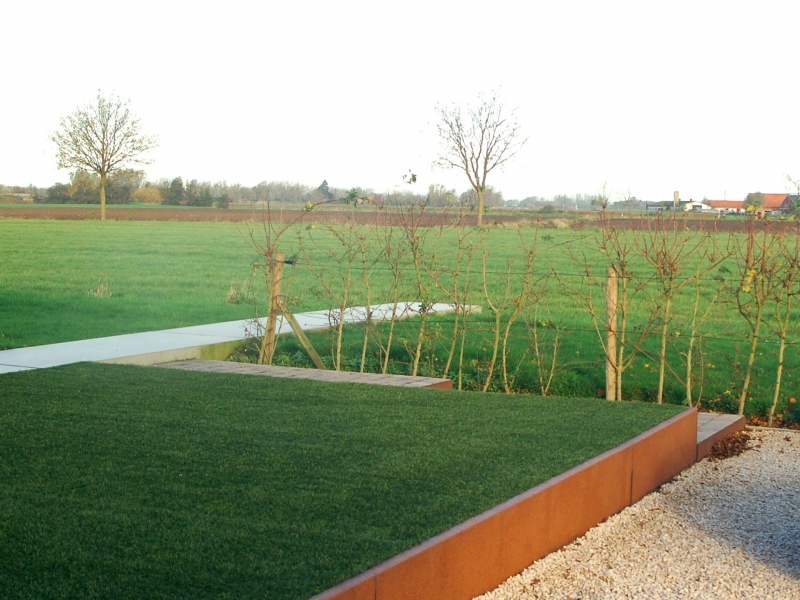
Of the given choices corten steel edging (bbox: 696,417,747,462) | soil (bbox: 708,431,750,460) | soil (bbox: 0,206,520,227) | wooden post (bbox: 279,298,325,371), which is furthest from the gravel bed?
soil (bbox: 0,206,520,227)

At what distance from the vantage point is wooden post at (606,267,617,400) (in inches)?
254

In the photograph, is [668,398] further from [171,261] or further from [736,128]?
[171,261]

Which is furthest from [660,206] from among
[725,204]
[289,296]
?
[289,296]

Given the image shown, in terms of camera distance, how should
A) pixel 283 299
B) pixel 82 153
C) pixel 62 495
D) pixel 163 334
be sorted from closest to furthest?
pixel 62 495 → pixel 283 299 → pixel 163 334 → pixel 82 153

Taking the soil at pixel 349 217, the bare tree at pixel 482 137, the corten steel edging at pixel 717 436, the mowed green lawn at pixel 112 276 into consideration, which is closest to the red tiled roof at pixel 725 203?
the soil at pixel 349 217

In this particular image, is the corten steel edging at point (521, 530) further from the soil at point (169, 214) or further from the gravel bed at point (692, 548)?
the soil at point (169, 214)

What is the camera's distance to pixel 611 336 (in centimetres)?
647

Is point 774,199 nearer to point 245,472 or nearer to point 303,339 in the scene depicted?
point 303,339

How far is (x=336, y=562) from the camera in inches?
99.9

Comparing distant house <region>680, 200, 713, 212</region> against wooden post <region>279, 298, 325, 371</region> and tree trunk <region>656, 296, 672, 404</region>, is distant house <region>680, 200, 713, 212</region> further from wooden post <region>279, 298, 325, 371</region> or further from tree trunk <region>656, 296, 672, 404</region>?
wooden post <region>279, 298, 325, 371</region>

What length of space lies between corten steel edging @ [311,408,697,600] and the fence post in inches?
68.6

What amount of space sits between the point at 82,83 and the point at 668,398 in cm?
1148

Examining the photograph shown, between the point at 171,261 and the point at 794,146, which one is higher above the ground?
the point at 794,146

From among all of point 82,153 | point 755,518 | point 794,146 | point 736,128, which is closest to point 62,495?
point 755,518
